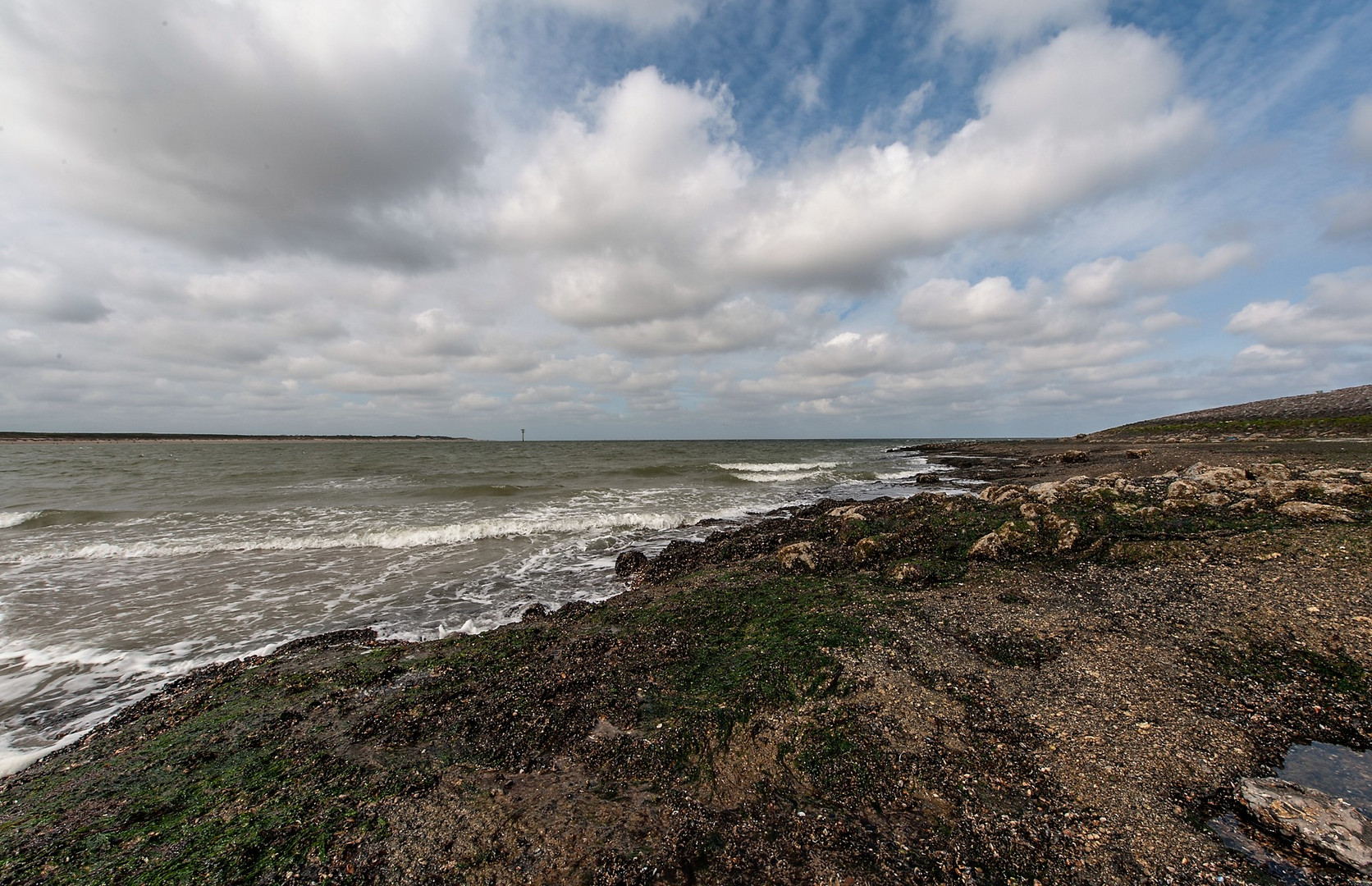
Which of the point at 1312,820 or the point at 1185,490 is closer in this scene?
the point at 1312,820

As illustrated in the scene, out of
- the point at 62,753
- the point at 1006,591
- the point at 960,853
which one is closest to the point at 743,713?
the point at 960,853

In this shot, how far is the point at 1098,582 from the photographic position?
29.0 feet

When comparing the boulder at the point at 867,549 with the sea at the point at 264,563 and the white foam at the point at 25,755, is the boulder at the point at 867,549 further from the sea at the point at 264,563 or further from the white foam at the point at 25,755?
the white foam at the point at 25,755

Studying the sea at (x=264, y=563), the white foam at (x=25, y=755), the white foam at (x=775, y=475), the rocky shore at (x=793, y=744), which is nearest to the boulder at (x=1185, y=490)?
the rocky shore at (x=793, y=744)

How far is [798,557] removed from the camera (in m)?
11.4

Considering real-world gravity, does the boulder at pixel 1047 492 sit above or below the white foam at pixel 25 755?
above

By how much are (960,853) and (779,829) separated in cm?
137

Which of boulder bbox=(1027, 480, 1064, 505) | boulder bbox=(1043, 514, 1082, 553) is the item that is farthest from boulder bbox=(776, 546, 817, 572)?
boulder bbox=(1027, 480, 1064, 505)

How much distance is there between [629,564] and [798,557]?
15.5 feet

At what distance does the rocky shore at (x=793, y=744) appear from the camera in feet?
12.7

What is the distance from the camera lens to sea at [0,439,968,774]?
27.9 feet

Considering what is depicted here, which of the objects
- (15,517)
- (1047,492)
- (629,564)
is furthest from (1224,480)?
(15,517)

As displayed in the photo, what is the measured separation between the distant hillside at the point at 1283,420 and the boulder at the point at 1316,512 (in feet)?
159

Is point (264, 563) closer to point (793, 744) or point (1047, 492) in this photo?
point (793, 744)
